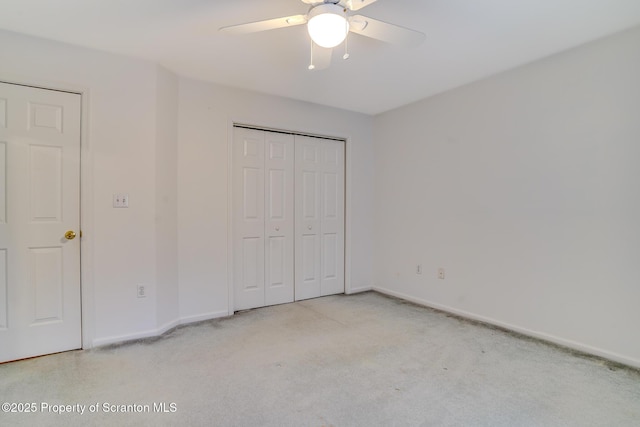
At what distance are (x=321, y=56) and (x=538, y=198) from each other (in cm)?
216

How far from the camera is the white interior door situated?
2287mm

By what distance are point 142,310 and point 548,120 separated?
3.75 metres

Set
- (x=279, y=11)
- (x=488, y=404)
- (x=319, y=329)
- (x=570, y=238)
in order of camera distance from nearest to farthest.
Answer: (x=488, y=404) < (x=279, y=11) < (x=570, y=238) < (x=319, y=329)

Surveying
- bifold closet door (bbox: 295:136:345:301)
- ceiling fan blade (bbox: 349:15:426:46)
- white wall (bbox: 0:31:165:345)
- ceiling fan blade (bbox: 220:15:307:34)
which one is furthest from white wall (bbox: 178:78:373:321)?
ceiling fan blade (bbox: 349:15:426:46)

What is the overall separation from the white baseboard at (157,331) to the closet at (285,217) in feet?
1.03

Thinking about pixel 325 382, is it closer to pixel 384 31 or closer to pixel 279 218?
pixel 279 218

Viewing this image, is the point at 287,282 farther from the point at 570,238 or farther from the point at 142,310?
the point at 570,238

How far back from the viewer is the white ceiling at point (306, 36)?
6.48 ft

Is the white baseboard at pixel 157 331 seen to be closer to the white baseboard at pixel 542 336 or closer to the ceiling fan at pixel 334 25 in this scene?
the white baseboard at pixel 542 336

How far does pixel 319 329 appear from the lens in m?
2.96

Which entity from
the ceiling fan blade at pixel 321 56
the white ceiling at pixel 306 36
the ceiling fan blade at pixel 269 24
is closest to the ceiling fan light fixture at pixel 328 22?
the ceiling fan blade at pixel 269 24

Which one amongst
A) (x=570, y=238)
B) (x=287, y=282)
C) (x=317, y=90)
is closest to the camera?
(x=570, y=238)

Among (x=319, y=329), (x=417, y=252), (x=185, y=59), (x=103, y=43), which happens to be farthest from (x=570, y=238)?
(x=103, y=43)

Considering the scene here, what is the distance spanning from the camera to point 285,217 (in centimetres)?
377
